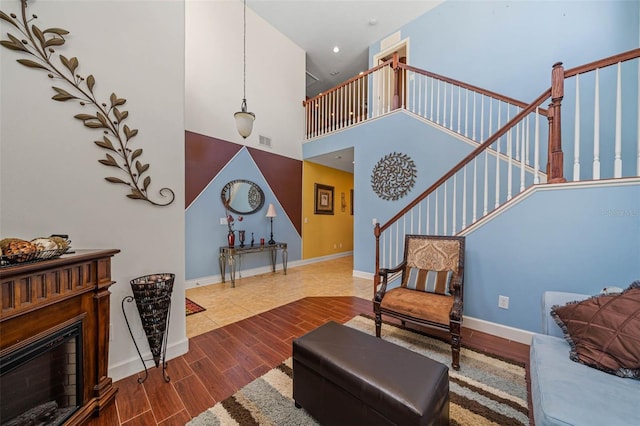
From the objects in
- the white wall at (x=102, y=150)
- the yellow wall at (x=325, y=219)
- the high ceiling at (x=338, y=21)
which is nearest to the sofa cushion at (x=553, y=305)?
the white wall at (x=102, y=150)

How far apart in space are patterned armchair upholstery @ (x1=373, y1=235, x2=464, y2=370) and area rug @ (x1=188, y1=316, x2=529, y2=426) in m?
0.19

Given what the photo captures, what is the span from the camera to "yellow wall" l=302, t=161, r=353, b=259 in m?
5.96

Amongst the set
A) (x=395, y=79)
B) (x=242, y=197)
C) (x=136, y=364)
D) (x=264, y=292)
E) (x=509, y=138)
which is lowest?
(x=264, y=292)

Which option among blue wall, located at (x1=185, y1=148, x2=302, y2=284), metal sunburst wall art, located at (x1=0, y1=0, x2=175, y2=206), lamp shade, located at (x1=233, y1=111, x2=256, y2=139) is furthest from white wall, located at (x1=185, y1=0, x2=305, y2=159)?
metal sunburst wall art, located at (x1=0, y1=0, x2=175, y2=206)

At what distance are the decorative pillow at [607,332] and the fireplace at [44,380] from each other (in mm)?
2774

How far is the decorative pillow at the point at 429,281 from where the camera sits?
7.56ft

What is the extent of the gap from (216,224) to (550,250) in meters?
4.55

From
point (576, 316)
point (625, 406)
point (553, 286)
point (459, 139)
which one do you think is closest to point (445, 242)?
point (553, 286)

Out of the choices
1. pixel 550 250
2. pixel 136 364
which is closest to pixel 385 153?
pixel 550 250

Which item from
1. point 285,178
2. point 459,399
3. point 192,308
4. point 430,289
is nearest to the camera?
Result: point 459,399

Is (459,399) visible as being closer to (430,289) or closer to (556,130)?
(430,289)

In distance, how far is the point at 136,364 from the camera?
1.83 meters

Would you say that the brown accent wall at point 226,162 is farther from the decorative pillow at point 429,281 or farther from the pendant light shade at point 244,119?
the decorative pillow at point 429,281

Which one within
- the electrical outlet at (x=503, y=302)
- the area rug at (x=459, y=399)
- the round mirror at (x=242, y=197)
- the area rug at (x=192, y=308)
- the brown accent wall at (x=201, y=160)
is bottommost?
the area rug at (x=192, y=308)
